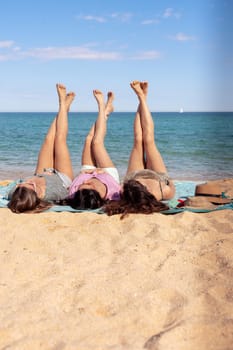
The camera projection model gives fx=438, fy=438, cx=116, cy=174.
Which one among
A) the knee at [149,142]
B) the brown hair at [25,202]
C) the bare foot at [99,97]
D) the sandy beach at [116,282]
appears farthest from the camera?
the bare foot at [99,97]

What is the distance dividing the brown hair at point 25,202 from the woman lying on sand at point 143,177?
0.73 meters

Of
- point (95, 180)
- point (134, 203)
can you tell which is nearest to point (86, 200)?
point (95, 180)

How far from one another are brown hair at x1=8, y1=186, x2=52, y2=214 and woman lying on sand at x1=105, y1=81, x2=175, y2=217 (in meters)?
0.73

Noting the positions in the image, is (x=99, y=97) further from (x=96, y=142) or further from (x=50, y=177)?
(x=50, y=177)

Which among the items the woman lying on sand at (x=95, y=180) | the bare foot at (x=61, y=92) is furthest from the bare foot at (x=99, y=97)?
the bare foot at (x=61, y=92)

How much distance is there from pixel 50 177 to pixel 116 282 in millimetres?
2462

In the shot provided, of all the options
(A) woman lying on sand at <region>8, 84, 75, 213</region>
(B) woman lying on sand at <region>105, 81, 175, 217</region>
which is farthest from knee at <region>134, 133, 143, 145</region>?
(A) woman lying on sand at <region>8, 84, 75, 213</region>

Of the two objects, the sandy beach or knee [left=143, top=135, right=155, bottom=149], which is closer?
the sandy beach

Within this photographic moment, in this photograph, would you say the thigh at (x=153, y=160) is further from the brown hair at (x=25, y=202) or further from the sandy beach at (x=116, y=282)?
the brown hair at (x=25, y=202)

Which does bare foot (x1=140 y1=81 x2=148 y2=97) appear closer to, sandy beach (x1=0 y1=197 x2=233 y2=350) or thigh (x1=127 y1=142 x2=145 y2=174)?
thigh (x1=127 y1=142 x2=145 y2=174)

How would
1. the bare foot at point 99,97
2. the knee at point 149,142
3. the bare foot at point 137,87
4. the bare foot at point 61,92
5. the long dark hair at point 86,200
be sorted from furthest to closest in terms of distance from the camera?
the bare foot at point 99,97
the bare foot at point 61,92
the bare foot at point 137,87
the knee at point 149,142
the long dark hair at point 86,200

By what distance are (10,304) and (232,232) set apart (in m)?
1.98

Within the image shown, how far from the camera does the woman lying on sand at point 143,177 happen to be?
434cm

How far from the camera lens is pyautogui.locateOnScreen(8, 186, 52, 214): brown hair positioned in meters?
4.39
